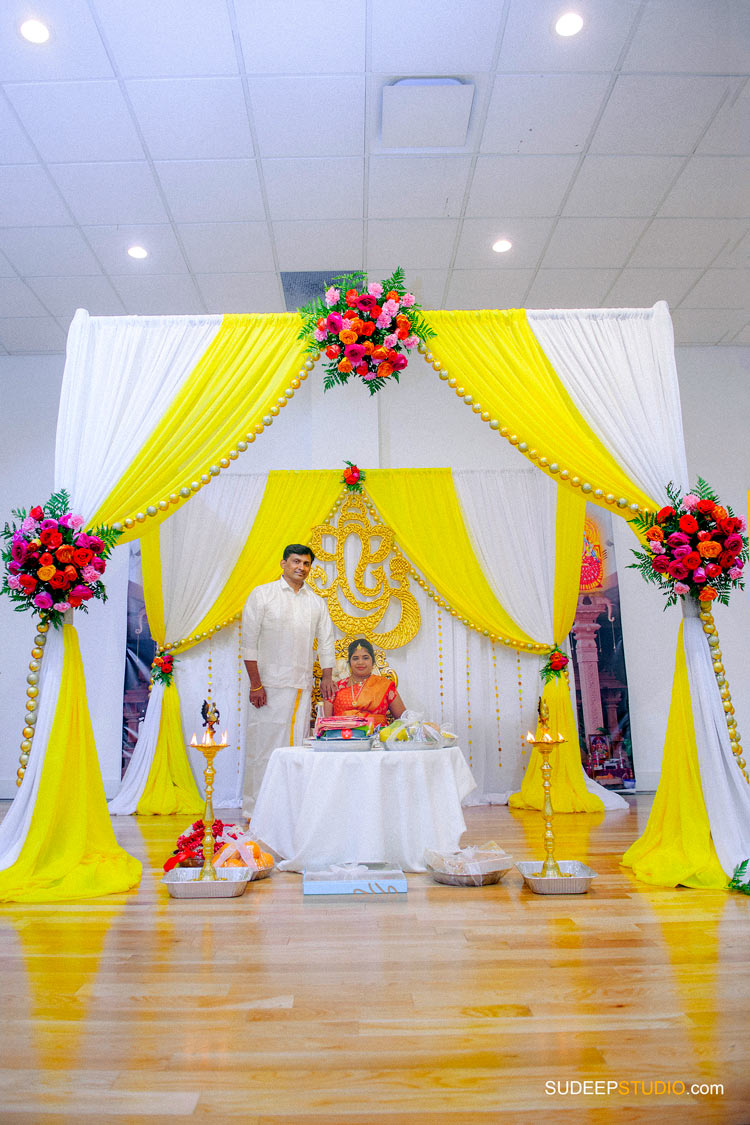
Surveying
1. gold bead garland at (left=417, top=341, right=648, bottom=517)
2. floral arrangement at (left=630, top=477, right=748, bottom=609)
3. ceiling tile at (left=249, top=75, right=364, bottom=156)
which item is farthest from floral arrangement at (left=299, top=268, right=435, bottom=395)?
floral arrangement at (left=630, top=477, right=748, bottom=609)

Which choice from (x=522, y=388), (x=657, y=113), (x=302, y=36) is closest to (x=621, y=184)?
(x=657, y=113)

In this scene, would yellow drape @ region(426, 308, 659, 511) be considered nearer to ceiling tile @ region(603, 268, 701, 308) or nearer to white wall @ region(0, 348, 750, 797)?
ceiling tile @ region(603, 268, 701, 308)

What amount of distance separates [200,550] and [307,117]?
3514 millimetres

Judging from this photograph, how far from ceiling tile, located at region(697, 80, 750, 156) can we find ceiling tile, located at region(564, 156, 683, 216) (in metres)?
0.20

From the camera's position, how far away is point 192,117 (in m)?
4.54

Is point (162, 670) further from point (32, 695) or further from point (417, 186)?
point (417, 186)

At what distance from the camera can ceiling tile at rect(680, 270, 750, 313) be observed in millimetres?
6256

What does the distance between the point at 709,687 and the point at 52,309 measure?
5.89m

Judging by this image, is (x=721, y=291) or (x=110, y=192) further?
(x=721, y=291)

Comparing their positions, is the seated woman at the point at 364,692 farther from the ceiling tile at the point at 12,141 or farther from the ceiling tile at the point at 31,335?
the ceiling tile at the point at 31,335

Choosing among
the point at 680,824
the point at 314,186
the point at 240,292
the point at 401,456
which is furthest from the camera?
the point at 401,456

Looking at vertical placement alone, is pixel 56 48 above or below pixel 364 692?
above

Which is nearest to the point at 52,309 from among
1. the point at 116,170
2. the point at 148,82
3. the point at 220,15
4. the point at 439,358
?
the point at 116,170

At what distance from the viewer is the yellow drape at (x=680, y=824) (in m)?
3.56
